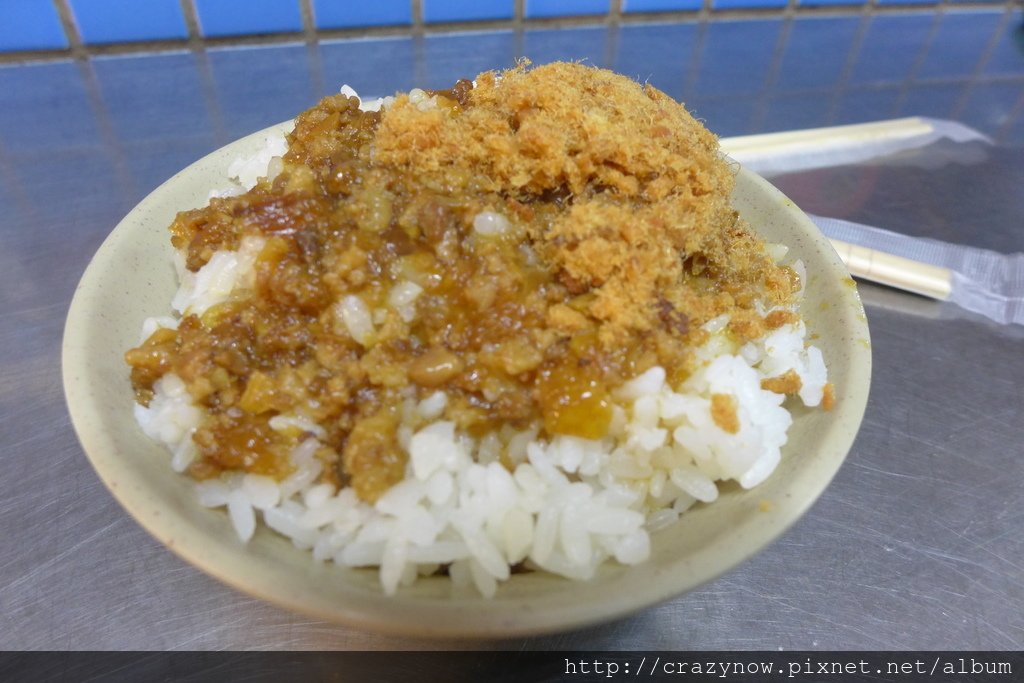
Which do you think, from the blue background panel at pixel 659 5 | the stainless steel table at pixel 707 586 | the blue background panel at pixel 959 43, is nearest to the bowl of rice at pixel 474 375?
the stainless steel table at pixel 707 586

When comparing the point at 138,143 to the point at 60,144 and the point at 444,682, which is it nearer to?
the point at 60,144

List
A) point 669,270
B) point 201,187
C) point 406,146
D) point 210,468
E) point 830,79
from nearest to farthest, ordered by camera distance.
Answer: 1. point 210,468
2. point 669,270
3. point 406,146
4. point 201,187
5. point 830,79

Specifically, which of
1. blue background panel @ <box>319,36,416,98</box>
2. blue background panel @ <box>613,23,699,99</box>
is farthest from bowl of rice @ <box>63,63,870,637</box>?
blue background panel @ <box>613,23,699,99</box>

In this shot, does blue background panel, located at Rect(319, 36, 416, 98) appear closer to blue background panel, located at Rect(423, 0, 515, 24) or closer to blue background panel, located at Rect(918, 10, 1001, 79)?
blue background panel, located at Rect(423, 0, 515, 24)

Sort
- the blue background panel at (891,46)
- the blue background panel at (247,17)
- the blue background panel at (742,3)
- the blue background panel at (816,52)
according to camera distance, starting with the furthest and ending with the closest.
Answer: the blue background panel at (742,3)
the blue background panel at (891,46)
the blue background panel at (816,52)
the blue background panel at (247,17)

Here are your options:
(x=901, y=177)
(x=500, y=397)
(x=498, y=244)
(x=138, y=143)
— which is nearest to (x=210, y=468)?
(x=500, y=397)

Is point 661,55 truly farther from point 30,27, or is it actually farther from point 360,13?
point 30,27

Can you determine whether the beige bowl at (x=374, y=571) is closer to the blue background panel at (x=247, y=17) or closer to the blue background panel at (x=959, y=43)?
the blue background panel at (x=247, y=17)
